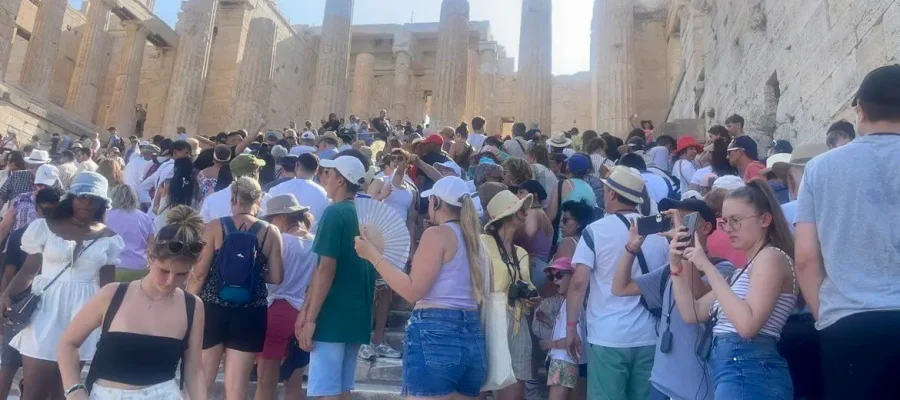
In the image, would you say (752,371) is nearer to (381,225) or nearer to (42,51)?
(381,225)

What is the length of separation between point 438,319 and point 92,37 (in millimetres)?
30385

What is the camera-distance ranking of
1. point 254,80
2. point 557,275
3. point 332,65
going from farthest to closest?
point 254,80 < point 332,65 < point 557,275

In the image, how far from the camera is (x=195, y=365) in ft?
11.5

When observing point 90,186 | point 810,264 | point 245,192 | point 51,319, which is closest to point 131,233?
point 90,186

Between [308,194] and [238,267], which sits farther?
[308,194]

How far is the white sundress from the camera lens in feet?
15.3

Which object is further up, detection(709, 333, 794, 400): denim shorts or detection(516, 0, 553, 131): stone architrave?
detection(516, 0, 553, 131): stone architrave

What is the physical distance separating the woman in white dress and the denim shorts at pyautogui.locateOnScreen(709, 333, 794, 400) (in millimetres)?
4116

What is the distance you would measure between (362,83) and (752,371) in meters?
31.5

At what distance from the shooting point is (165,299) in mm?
3443

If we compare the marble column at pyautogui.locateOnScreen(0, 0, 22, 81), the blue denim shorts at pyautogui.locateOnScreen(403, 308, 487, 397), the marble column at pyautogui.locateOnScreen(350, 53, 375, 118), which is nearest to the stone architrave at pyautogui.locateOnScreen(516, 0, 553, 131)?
the marble column at pyautogui.locateOnScreen(350, 53, 375, 118)

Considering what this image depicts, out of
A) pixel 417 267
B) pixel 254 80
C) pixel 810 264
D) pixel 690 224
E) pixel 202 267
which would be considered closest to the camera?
pixel 810 264

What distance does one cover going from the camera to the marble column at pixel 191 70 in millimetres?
26062

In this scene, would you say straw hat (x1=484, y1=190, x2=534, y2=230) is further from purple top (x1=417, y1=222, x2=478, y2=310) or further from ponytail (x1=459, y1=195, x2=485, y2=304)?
purple top (x1=417, y1=222, x2=478, y2=310)
